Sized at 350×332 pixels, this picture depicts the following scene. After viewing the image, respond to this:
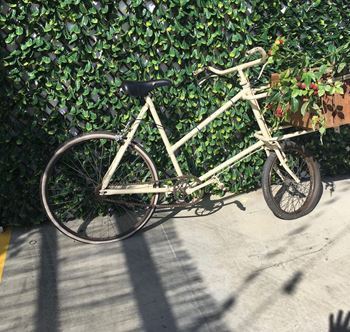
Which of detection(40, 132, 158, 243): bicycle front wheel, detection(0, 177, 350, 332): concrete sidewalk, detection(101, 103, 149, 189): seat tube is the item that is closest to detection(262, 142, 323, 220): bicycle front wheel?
detection(0, 177, 350, 332): concrete sidewalk

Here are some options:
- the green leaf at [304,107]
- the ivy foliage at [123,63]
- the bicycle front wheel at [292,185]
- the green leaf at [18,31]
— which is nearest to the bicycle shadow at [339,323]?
the bicycle front wheel at [292,185]

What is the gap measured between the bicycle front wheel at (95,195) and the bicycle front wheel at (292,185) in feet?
3.03

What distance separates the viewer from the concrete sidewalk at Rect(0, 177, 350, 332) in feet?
9.43

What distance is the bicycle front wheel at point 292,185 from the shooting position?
12.3ft

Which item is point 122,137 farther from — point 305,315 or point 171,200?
point 305,315

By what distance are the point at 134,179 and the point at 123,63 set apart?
3.10ft

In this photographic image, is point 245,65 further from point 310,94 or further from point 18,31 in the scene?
point 18,31

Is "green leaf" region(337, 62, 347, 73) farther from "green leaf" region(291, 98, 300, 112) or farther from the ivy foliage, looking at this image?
"green leaf" region(291, 98, 300, 112)

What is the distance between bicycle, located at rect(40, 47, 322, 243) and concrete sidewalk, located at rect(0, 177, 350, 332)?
0.17 m

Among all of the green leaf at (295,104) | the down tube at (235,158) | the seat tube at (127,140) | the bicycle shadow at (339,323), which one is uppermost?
the seat tube at (127,140)

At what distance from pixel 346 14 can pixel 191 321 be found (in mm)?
2838

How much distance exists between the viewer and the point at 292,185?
158 inches

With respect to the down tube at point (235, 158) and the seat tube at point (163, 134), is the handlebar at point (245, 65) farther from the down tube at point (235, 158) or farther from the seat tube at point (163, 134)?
the down tube at point (235, 158)

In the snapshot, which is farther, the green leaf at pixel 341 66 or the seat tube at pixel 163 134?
the seat tube at pixel 163 134
